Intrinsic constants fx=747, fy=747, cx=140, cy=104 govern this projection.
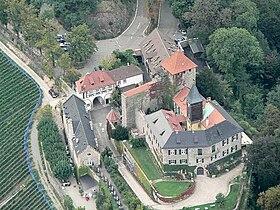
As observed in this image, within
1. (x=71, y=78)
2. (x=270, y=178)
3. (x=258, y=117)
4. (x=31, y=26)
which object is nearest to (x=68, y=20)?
(x=31, y=26)

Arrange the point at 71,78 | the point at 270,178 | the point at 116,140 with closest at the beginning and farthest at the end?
the point at 270,178 → the point at 116,140 → the point at 71,78

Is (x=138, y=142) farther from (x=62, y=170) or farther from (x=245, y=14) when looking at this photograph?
(x=245, y=14)

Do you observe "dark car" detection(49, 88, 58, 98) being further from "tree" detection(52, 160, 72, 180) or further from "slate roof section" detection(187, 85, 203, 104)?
"slate roof section" detection(187, 85, 203, 104)

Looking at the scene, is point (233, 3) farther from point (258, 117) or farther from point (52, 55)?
point (52, 55)

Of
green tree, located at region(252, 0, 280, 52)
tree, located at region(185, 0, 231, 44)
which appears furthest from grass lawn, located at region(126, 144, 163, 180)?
green tree, located at region(252, 0, 280, 52)

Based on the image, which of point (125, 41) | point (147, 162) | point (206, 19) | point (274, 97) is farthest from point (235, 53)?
point (147, 162)

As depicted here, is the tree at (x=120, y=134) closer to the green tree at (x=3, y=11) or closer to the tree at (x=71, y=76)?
the tree at (x=71, y=76)
